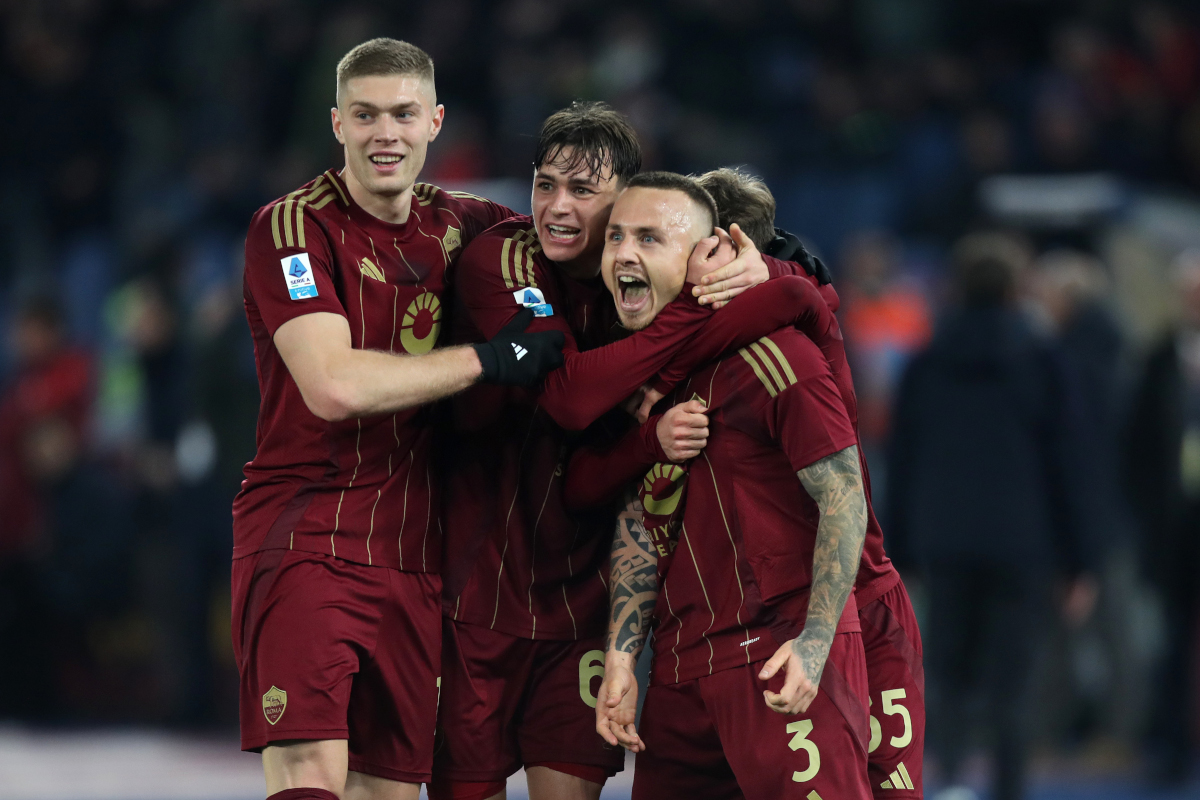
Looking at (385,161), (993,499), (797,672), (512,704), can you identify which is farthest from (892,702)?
(993,499)

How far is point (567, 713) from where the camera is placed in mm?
4336

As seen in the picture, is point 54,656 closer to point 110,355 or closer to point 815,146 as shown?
point 110,355

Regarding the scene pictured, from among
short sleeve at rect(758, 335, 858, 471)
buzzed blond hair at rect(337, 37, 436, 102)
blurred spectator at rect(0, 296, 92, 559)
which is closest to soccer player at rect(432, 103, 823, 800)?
buzzed blond hair at rect(337, 37, 436, 102)

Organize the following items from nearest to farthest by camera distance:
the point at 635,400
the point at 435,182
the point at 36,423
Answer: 1. the point at 635,400
2. the point at 36,423
3. the point at 435,182

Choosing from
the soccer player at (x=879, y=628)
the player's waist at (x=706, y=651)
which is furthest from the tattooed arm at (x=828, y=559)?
the soccer player at (x=879, y=628)

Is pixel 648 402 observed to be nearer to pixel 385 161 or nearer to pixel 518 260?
pixel 518 260

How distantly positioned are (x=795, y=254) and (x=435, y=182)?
286 inches

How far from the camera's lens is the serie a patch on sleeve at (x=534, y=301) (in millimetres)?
4121

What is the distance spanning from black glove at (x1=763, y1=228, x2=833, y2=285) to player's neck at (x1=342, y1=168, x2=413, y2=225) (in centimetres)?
107

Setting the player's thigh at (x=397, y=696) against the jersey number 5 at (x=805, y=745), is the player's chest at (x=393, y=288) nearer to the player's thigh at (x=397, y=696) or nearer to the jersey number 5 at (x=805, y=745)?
the player's thigh at (x=397, y=696)

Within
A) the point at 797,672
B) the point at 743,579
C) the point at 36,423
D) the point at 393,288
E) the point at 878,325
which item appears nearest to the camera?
the point at 797,672

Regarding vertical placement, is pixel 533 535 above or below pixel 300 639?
above

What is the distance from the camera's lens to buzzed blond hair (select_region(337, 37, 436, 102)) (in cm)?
419

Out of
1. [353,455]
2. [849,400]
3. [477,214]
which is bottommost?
[353,455]
